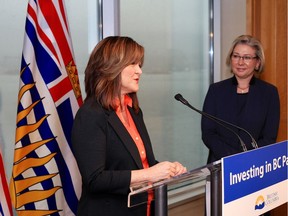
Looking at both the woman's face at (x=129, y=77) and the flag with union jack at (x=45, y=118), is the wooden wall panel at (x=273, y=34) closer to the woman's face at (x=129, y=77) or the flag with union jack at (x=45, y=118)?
the flag with union jack at (x=45, y=118)

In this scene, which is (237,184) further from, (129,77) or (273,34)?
(273,34)

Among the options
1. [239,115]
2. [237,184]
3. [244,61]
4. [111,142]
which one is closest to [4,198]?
[111,142]

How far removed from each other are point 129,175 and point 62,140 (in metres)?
0.86

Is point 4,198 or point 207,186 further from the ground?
point 207,186

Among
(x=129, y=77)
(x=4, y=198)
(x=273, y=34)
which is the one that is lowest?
(x=4, y=198)

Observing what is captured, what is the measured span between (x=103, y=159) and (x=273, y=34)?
8.56ft

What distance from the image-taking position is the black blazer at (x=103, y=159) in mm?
1566

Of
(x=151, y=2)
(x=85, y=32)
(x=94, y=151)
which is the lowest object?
(x=94, y=151)

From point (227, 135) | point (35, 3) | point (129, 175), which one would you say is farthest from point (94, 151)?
point (227, 135)

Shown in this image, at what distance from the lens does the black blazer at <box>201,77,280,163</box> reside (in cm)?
262

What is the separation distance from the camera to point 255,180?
1455 mm

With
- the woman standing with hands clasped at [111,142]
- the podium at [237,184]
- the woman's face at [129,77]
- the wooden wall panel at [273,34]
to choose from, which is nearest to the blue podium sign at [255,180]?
the podium at [237,184]

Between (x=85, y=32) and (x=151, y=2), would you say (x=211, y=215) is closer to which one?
(x=85, y=32)

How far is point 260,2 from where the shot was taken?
377 cm
